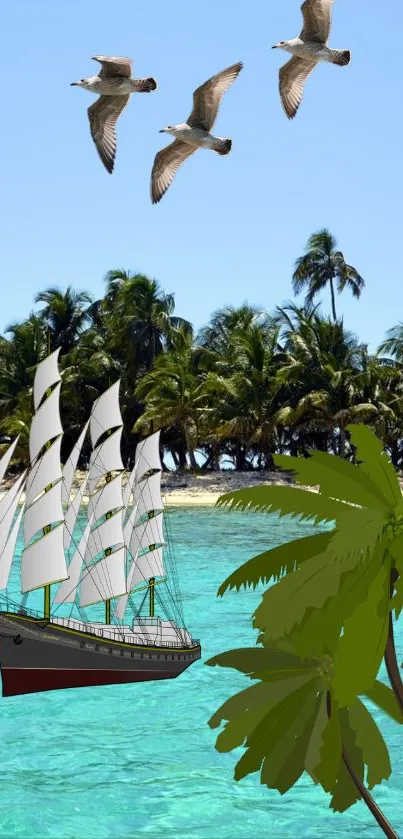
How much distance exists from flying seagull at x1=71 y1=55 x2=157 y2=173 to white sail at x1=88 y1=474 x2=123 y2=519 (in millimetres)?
8916

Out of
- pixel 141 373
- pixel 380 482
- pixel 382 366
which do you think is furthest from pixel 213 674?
pixel 141 373

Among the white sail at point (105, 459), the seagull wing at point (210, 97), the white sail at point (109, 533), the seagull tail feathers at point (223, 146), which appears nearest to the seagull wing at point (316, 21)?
the seagull wing at point (210, 97)

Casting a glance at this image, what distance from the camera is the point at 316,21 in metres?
17.8

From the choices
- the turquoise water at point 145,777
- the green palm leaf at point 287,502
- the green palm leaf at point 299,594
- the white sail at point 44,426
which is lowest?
the turquoise water at point 145,777

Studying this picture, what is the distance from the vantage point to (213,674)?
25.4m

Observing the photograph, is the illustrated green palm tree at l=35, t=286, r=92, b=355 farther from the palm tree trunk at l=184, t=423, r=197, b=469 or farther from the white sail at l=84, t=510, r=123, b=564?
the white sail at l=84, t=510, r=123, b=564

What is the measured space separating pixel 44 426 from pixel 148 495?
12.3 feet

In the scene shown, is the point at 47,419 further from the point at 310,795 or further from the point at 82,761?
the point at 310,795

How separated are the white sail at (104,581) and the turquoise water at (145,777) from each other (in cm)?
215

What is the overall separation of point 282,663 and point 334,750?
3.67 feet

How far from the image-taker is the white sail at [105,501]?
2456 centimetres

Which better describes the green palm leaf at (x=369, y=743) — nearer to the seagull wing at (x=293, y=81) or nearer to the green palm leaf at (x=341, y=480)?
the green palm leaf at (x=341, y=480)

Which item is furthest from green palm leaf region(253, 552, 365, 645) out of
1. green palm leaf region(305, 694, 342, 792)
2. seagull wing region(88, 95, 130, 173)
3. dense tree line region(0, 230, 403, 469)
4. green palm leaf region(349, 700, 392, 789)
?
dense tree line region(0, 230, 403, 469)

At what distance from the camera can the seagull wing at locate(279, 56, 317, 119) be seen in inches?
730
